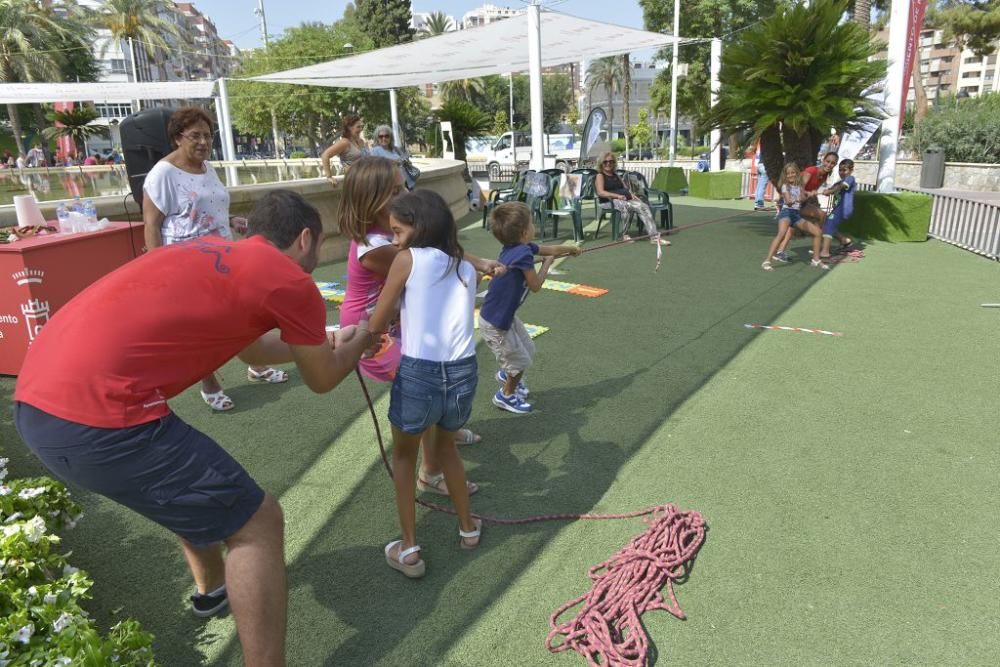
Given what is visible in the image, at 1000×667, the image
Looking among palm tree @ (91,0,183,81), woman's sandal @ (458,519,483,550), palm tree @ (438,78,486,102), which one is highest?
palm tree @ (91,0,183,81)

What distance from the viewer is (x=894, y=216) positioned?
1019 centimetres

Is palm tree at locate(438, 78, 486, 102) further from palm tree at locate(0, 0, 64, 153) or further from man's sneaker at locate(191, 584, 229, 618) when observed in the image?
man's sneaker at locate(191, 584, 229, 618)

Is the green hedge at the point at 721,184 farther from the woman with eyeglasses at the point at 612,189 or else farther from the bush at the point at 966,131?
the bush at the point at 966,131

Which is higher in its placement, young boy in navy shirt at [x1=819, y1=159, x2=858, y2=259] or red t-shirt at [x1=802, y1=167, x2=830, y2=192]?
red t-shirt at [x1=802, y1=167, x2=830, y2=192]

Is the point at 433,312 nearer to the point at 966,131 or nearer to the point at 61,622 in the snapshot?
the point at 61,622

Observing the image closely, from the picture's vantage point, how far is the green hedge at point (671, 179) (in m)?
18.3

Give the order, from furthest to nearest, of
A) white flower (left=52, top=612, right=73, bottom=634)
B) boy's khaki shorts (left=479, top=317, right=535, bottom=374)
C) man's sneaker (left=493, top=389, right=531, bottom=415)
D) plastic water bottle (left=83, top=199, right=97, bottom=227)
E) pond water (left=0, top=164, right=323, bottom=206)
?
pond water (left=0, top=164, right=323, bottom=206) → plastic water bottle (left=83, top=199, right=97, bottom=227) → man's sneaker (left=493, top=389, right=531, bottom=415) → boy's khaki shorts (left=479, top=317, right=535, bottom=374) → white flower (left=52, top=612, right=73, bottom=634)

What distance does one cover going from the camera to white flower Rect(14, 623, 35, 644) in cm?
166

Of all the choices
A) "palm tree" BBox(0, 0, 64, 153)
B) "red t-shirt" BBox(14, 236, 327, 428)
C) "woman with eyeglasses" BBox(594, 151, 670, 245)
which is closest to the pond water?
"woman with eyeglasses" BBox(594, 151, 670, 245)

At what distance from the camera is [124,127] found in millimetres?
4582

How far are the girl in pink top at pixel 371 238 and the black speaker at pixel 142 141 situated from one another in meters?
2.69

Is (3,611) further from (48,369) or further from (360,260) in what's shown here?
(360,260)

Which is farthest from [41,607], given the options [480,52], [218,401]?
[480,52]

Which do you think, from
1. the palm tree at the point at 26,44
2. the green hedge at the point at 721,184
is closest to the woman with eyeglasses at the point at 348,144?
the green hedge at the point at 721,184
